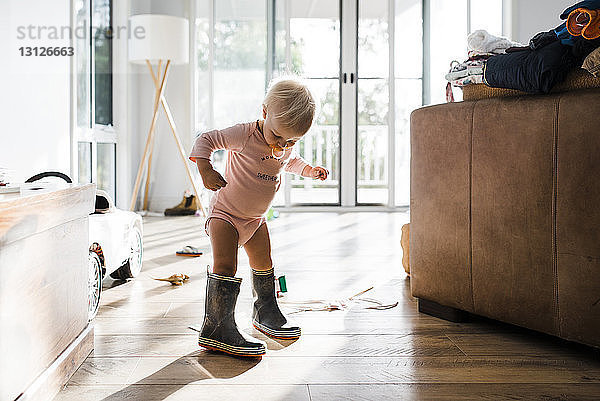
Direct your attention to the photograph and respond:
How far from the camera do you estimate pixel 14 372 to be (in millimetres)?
1034

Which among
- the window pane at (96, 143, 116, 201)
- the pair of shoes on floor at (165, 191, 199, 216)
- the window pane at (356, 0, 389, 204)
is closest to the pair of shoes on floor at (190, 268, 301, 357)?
the window pane at (96, 143, 116, 201)

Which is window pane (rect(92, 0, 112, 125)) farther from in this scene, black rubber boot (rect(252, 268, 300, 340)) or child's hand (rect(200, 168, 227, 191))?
child's hand (rect(200, 168, 227, 191))

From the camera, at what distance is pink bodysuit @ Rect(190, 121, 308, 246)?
162cm

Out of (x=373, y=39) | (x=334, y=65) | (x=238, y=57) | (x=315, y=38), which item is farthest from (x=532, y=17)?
(x=238, y=57)

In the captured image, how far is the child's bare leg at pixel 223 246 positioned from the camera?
1579 mm

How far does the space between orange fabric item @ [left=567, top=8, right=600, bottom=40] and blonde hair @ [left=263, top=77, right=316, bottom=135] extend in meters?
0.61

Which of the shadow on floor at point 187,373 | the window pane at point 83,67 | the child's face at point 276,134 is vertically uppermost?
the window pane at point 83,67

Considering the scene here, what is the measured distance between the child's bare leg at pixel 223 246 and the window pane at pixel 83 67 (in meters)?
2.59

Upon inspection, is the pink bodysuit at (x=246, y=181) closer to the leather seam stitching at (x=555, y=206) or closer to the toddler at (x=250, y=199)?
the toddler at (x=250, y=199)

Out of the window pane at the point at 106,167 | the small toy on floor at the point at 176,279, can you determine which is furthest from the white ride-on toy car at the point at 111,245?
the window pane at the point at 106,167

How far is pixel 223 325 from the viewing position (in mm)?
1523

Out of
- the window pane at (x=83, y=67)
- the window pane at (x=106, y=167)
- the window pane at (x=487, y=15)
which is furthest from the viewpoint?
the window pane at (x=487, y=15)

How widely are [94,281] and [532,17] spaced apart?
3.93 metres

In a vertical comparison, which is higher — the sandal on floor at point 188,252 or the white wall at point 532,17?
the white wall at point 532,17
